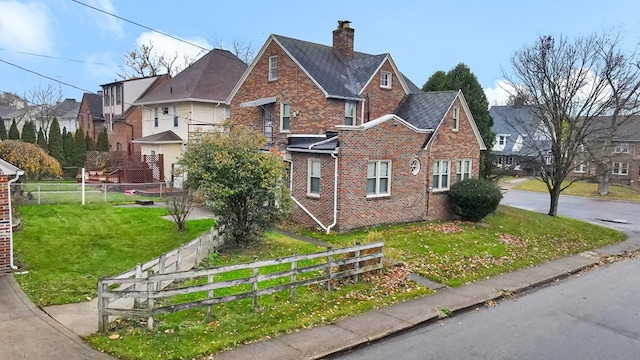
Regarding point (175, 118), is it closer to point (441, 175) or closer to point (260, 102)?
point (260, 102)

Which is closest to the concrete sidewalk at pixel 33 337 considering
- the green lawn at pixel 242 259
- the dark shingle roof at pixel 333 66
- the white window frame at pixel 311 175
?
the green lawn at pixel 242 259

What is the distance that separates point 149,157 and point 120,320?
25.3 metres

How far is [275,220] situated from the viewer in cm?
1545

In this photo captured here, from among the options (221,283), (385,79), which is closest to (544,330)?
(221,283)

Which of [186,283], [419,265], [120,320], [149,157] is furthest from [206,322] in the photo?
[149,157]

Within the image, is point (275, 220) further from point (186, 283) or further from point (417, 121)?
point (417, 121)

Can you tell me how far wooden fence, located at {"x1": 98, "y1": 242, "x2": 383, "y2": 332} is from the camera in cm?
827

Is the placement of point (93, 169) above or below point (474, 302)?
above

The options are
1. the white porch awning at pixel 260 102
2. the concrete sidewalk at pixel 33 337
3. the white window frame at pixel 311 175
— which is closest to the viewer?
the concrete sidewalk at pixel 33 337

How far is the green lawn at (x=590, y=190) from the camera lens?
1818 inches

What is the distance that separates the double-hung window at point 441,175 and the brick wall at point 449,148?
0.70 ft

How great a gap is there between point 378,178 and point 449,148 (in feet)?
17.5

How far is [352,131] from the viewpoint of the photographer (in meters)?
18.5

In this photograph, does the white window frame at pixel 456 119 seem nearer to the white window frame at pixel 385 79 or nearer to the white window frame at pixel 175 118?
the white window frame at pixel 385 79
